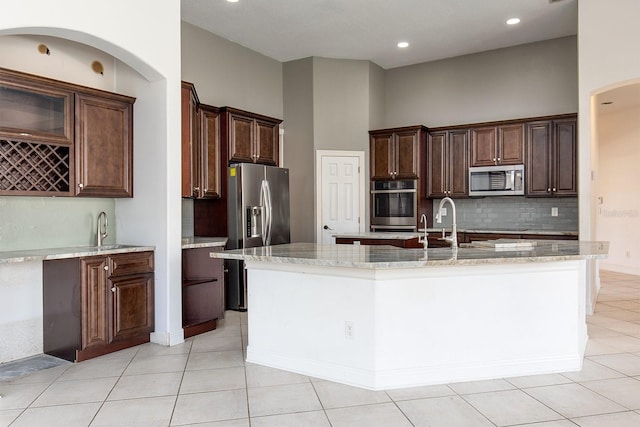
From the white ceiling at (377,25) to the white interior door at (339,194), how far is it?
153cm

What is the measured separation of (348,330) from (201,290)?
79.8 inches

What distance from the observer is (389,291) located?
290cm

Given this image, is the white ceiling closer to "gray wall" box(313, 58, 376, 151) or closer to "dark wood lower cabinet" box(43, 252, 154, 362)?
"gray wall" box(313, 58, 376, 151)

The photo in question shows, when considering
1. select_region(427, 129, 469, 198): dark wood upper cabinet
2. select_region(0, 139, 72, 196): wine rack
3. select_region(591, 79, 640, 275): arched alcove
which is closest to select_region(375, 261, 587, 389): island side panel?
select_region(0, 139, 72, 196): wine rack

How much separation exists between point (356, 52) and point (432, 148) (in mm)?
1786

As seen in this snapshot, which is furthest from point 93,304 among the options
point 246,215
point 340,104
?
point 340,104

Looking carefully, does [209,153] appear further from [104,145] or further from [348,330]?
→ [348,330]

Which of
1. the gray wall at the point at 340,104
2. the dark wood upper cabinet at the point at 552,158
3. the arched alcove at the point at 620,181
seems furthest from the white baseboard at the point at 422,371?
the arched alcove at the point at 620,181

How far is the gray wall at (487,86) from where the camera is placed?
20.1 feet

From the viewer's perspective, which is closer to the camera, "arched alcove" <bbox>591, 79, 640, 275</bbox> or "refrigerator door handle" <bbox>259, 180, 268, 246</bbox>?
"refrigerator door handle" <bbox>259, 180, 268, 246</bbox>

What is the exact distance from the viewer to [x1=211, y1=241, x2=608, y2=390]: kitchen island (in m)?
2.90

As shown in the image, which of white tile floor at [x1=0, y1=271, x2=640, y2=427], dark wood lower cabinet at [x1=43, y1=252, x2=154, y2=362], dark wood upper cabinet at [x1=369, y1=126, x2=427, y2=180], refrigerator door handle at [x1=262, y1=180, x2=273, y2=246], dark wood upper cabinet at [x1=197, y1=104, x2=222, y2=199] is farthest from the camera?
dark wood upper cabinet at [x1=369, y1=126, x2=427, y2=180]

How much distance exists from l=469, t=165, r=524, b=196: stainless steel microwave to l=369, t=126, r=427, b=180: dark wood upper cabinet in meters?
0.80

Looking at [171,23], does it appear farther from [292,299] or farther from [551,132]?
[551,132]
